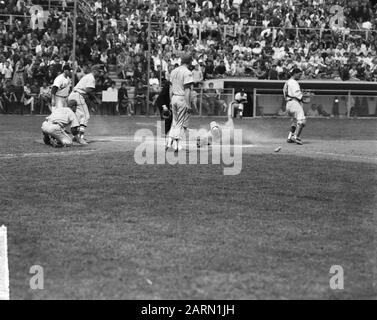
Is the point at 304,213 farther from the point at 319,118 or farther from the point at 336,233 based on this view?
the point at 319,118

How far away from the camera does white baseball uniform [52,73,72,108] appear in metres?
20.5

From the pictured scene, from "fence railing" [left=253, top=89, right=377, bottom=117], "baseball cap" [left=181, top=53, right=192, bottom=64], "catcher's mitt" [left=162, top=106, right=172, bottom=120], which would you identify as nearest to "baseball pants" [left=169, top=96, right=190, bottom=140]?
"baseball cap" [left=181, top=53, right=192, bottom=64]

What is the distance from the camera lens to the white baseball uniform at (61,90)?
2047 cm

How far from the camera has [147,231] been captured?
8.98 meters

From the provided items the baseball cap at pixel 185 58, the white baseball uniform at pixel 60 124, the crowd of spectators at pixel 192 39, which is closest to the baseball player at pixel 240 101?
the crowd of spectators at pixel 192 39

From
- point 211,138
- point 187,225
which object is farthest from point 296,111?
point 187,225

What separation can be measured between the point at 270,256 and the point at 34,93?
2648 cm

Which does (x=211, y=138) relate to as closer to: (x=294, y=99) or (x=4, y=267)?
(x=294, y=99)

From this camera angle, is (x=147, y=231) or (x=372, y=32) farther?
(x=372, y=32)

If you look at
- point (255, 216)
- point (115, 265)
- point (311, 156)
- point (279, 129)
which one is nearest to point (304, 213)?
point (255, 216)

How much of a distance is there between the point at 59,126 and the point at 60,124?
0.18 feet

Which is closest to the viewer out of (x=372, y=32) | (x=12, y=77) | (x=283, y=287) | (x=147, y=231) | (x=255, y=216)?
(x=283, y=287)

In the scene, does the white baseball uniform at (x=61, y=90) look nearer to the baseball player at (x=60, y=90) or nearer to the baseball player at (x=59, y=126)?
the baseball player at (x=60, y=90)

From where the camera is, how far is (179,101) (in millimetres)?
16688
